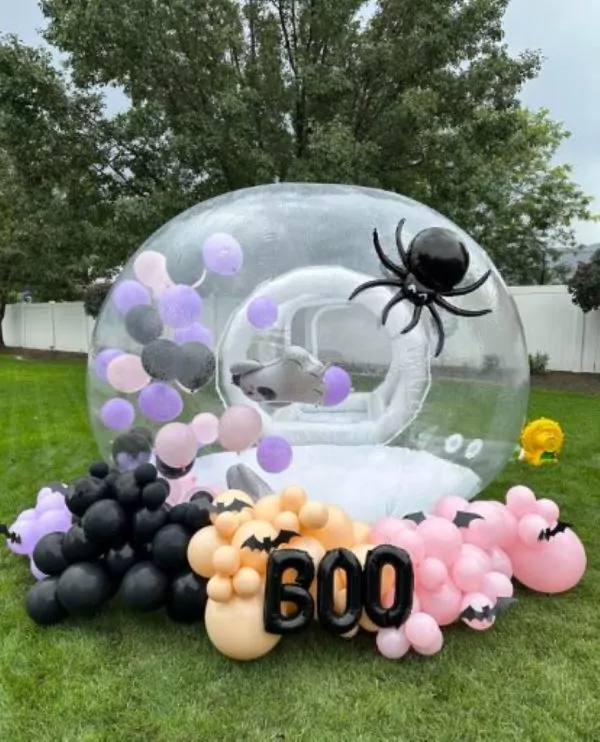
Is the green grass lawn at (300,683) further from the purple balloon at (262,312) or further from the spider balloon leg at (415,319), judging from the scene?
the purple balloon at (262,312)

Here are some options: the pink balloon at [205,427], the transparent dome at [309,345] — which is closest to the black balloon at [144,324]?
the transparent dome at [309,345]

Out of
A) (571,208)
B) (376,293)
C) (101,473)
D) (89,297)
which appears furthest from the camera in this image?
(571,208)

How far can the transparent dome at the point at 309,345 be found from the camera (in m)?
3.69

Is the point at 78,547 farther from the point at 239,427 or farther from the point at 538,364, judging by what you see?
the point at 538,364

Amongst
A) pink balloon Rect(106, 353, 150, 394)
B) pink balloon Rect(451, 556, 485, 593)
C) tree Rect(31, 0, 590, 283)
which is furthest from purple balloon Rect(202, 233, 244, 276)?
tree Rect(31, 0, 590, 283)

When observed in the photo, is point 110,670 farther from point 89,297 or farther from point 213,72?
point 89,297

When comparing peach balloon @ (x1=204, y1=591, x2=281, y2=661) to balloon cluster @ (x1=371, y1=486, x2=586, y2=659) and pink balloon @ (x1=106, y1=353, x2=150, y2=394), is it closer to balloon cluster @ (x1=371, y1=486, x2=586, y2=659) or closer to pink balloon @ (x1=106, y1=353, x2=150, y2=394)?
balloon cluster @ (x1=371, y1=486, x2=586, y2=659)

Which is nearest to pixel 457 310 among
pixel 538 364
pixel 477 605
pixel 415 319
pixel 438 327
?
pixel 438 327

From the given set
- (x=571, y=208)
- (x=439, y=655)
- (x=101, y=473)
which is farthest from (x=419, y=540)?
(x=571, y=208)

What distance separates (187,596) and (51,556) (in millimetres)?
657

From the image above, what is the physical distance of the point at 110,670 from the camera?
271 centimetres

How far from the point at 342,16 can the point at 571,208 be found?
14.1 metres

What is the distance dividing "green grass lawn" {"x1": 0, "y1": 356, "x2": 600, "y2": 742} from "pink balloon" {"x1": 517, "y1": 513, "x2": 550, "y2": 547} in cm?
29

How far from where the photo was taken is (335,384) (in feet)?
12.4
